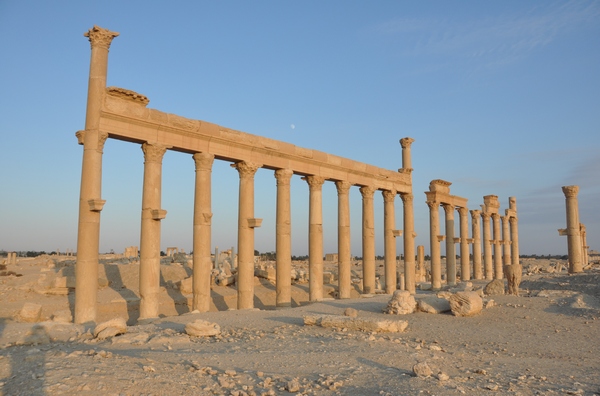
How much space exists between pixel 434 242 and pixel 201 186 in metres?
22.5

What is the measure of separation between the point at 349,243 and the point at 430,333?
13.3 m

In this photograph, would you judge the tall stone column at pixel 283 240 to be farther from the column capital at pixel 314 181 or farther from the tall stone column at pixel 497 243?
the tall stone column at pixel 497 243

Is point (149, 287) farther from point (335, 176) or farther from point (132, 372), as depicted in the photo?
point (335, 176)

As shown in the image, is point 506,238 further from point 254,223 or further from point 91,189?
point 91,189

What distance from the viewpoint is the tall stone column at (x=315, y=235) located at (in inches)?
1029

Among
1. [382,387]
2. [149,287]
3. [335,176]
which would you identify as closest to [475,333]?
[382,387]

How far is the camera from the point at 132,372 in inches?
344

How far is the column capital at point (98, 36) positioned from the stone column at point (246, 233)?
777 centimetres

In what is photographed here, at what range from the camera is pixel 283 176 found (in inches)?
976

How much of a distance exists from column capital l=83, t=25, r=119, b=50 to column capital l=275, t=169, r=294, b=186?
33.0ft

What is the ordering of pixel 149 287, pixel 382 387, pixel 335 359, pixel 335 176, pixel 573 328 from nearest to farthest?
pixel 382 387 → pixel 335 359 → pixel 573 328 → pixel 149 287 → pixel 335 176

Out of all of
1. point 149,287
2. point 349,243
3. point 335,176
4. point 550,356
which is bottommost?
point 550,356

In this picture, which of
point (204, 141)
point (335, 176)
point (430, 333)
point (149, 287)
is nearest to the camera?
point (430, 333)

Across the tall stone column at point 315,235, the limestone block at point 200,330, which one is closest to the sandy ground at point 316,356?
the limestone block at point 200,330
